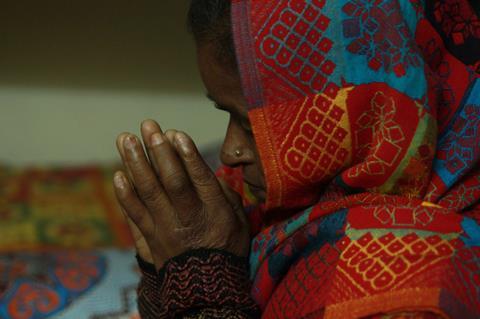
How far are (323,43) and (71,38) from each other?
183 cm

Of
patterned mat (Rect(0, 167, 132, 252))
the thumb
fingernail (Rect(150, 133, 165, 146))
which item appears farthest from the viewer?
patterned mat (Rect(0, 167, 132, 252))

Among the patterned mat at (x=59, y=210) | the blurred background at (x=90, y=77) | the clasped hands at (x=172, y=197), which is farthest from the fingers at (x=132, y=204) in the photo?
the blurred background at (x=90, y=77)

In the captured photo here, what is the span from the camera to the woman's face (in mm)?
1051

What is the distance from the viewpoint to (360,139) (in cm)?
104

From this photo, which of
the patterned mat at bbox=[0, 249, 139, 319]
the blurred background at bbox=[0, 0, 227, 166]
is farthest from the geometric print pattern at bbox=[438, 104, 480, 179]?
the blurred background at bbox=[0, 0, 227, 166]

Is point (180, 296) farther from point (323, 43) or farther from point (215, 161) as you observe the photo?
point (215, 161)

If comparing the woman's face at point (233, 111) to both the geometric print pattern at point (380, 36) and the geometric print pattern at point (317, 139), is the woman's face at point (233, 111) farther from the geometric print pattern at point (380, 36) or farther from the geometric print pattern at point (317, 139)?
the geometric print pattern at point (380, 36)

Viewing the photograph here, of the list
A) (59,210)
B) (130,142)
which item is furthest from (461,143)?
(59,210)

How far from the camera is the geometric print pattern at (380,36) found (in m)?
1.00

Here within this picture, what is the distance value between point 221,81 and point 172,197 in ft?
0.73

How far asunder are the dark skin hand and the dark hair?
3 cm

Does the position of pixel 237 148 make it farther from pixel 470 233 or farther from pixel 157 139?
pixel 470 233

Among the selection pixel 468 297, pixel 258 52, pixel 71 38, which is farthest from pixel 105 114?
pixel 468 297

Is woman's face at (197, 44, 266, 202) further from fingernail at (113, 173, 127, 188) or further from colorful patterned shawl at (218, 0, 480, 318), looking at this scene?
fingernail at (113, 173, 127, 188)
